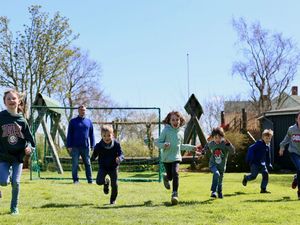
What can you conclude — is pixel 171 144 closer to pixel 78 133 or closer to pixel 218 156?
pixel 218 156

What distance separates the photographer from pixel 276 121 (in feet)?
78.5

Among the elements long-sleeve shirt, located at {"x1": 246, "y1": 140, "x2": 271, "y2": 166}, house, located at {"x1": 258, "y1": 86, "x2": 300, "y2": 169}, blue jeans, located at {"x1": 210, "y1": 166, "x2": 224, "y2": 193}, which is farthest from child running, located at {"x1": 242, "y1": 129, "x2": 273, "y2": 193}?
house, located at {"x1": 258, "y1": 86, "x2": 300, "y2": 169}

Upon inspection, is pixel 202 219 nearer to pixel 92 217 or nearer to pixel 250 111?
pixel 92 217

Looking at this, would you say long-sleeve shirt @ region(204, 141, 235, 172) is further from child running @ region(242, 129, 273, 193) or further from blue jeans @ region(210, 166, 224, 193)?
child running @ region(242, 129, 273, 193)

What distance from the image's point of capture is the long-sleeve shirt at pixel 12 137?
705 cm

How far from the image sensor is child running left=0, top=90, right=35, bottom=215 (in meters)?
7.03

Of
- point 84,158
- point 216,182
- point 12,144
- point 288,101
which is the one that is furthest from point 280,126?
point 288,101

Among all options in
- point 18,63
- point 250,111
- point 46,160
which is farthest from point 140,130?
point 250,111

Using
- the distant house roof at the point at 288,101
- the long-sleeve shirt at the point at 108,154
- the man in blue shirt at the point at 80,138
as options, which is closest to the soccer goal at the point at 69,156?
the man in blue shirt at the point at 80,138

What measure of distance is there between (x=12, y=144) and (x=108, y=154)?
193cm

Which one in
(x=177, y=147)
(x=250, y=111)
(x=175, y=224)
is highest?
(x=250, y=111)

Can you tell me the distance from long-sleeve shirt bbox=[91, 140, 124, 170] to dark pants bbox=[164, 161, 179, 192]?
89 cm

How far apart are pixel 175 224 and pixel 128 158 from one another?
14035mm

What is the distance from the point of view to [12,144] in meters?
7.09
